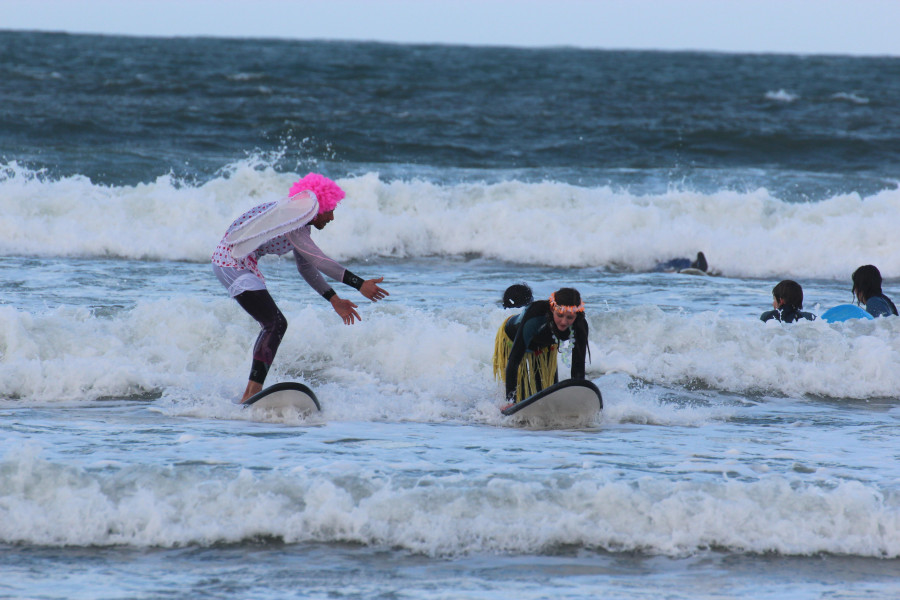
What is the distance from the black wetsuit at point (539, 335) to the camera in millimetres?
7062

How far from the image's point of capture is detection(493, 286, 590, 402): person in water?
689cm

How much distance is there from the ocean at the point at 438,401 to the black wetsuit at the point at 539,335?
44cm

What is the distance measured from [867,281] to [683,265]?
5.25m

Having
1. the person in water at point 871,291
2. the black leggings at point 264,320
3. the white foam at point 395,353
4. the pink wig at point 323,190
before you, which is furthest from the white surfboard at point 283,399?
the person in water at point 871,291

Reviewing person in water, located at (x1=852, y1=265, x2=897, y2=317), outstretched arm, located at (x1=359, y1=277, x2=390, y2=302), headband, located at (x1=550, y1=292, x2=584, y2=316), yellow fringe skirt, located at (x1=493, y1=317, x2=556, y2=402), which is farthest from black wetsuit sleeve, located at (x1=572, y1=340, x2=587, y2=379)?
person in water, located at (x1=852, y1=265, x2=897, y2=317)

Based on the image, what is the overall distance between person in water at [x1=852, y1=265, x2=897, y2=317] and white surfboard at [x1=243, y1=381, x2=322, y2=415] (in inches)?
209

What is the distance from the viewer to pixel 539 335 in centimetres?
726

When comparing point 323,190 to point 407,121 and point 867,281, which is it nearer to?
point 867,281

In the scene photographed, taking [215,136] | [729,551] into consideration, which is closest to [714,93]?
[215,136]

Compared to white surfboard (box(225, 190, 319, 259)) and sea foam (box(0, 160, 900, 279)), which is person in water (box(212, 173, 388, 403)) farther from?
sea foam (box(0, 160, 900, 279))

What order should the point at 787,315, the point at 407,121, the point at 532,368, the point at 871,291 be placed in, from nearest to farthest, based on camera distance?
the point at 532,368 < the point at 787,315 < the point at 871,291 < the point at 407,121

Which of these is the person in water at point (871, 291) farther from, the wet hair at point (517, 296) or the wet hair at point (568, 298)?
the wet hair at point (568, 298)

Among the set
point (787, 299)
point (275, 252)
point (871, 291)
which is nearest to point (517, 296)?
point (275, 252)

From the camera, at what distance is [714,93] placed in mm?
41625
